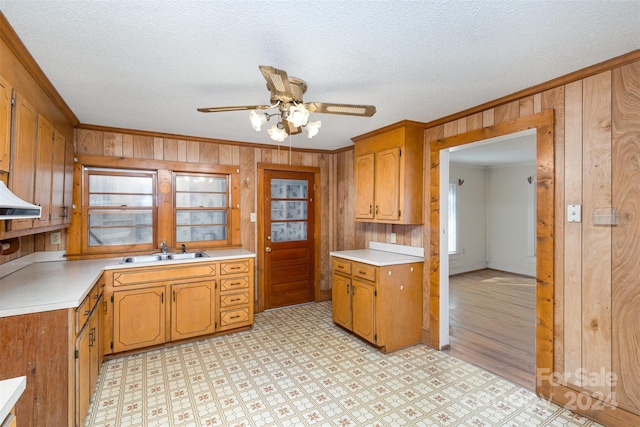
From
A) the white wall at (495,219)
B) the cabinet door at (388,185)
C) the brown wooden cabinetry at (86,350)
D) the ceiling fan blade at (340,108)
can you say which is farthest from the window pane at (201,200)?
the white wall at (495,219)

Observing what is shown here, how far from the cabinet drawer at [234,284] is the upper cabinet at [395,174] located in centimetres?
166

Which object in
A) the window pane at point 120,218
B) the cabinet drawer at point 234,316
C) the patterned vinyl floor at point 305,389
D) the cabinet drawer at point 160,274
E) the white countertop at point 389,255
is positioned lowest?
the patterned vinyl floor at point 305,389

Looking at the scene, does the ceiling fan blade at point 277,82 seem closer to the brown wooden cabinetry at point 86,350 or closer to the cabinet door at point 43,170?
the cabinet door at point 43,170

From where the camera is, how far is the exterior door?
14.5 feet

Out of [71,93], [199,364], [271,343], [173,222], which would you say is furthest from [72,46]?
[271,343]

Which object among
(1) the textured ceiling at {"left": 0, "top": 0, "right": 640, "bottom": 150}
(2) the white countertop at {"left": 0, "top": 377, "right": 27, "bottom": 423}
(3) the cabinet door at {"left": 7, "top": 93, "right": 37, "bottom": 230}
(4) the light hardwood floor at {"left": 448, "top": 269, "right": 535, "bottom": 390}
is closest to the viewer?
(2) the white countertop at {"left": 0, "top": 377, "right": 27, "bottom": 423}

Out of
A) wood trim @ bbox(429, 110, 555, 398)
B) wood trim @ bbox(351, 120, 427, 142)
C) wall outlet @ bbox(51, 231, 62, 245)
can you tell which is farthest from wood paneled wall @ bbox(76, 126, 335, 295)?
wood trim @ bbox(429, 110, 555, 398)

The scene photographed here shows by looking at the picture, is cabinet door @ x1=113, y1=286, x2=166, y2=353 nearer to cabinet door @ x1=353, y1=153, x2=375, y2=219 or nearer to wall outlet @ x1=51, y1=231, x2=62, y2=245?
wall outlet @ x1=51, y1=231, x2=62, y2=245

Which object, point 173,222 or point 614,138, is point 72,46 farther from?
point 614,138

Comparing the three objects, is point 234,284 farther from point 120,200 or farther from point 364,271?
point 120,200

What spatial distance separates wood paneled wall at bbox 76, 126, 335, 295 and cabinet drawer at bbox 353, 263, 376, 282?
1467mm

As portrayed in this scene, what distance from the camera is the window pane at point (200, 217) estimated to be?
12.9ft

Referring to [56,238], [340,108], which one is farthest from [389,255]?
[56,238]

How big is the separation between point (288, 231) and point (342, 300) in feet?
4.73
